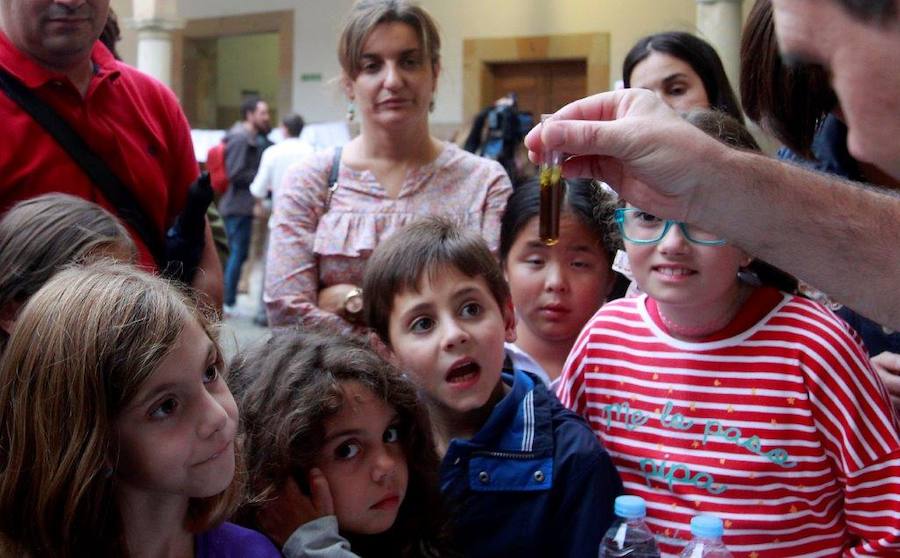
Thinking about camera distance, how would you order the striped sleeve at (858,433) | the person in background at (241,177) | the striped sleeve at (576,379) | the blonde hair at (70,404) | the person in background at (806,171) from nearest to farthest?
the person in background at (806,171), the blonde hair at (70,404), the striped sleeve at (858,433), the striped sleeve at (576,379), the person in background at (241,177)

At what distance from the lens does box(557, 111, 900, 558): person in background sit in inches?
75.1

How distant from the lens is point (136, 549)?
1.61 m

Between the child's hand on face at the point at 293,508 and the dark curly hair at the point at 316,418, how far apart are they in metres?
0.02

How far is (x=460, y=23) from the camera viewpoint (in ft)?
38.1

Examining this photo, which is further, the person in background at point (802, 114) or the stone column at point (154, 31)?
the stone column at point (154, 31)

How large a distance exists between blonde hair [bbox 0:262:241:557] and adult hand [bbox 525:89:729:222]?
0.67 metres

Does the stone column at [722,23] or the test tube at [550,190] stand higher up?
the stone column at [722,23]

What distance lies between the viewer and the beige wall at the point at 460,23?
10.7m

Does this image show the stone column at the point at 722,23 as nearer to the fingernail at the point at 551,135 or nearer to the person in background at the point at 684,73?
the person in background at the point at 684,73

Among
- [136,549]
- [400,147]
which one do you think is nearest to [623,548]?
[136,549]

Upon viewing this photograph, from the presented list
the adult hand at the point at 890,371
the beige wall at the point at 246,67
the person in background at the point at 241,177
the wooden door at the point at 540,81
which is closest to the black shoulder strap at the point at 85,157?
the adult hand at the point at 890,371

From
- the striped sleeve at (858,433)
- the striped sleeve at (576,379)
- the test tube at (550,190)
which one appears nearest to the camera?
the test tube at (550,190)

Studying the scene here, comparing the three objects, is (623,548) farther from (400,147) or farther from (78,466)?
(400,147)

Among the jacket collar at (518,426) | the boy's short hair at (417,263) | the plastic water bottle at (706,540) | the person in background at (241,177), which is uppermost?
the boy's short hair at (417,263)
